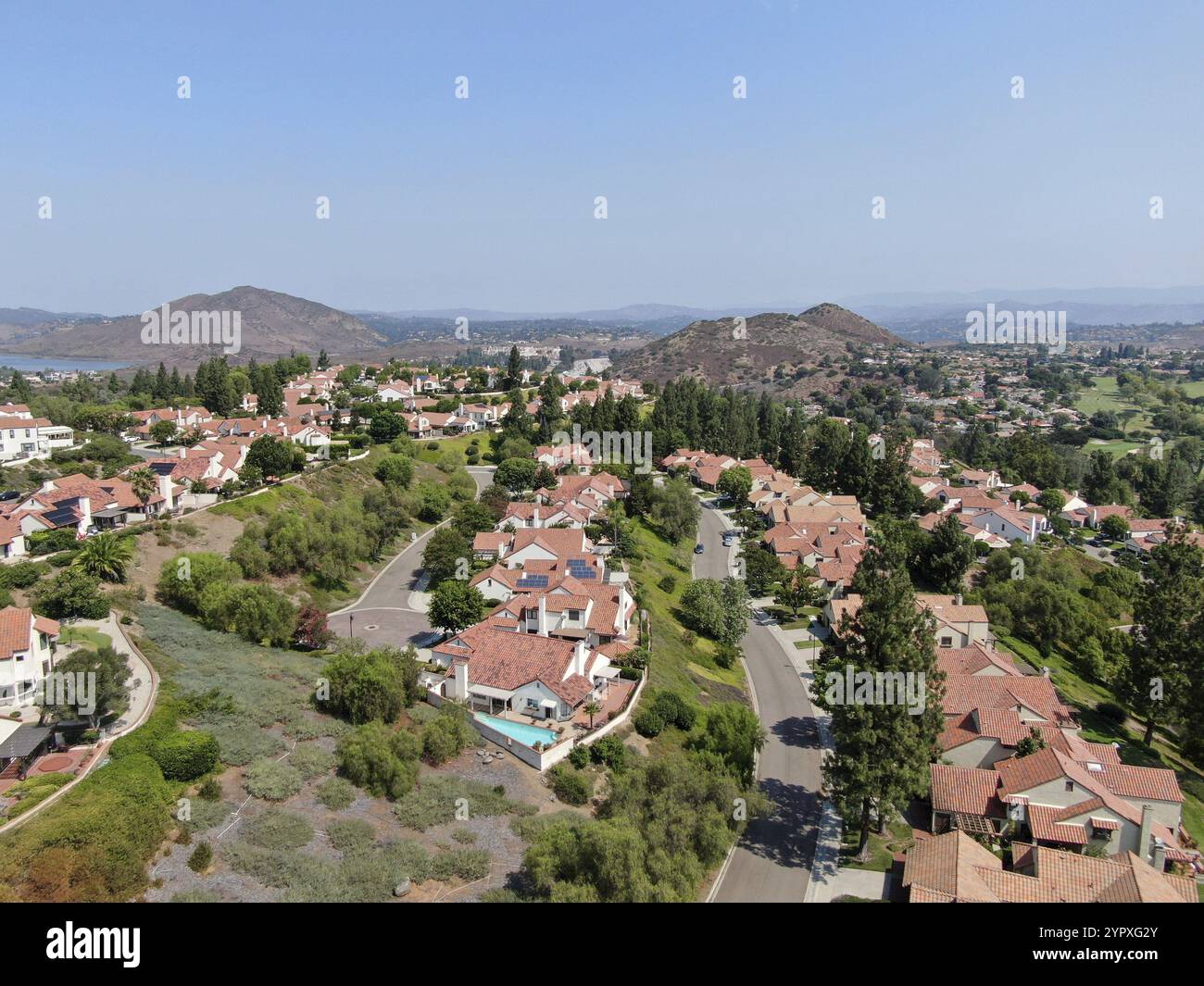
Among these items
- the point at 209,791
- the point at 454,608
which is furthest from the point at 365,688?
the point at 454,608

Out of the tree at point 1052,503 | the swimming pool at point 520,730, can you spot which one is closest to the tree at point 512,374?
the tree at point 1052,503

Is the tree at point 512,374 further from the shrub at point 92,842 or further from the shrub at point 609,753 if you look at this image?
the shrub at point 92,842

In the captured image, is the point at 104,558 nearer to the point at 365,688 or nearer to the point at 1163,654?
the point at 365,688

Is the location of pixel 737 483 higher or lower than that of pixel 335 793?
higher

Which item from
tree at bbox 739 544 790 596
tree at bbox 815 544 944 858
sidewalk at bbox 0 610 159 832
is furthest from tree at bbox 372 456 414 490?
tree at bbox 815 544 944 858

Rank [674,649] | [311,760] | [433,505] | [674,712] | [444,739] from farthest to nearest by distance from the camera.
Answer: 1. [433,505]
2. [674,649]
3. [674,712]
4. [444,739]
5. [311,760]

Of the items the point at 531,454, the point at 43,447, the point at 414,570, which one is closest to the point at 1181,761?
the point at 414,570

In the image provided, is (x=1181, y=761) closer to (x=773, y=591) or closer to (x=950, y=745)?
(x=950, y=745)
